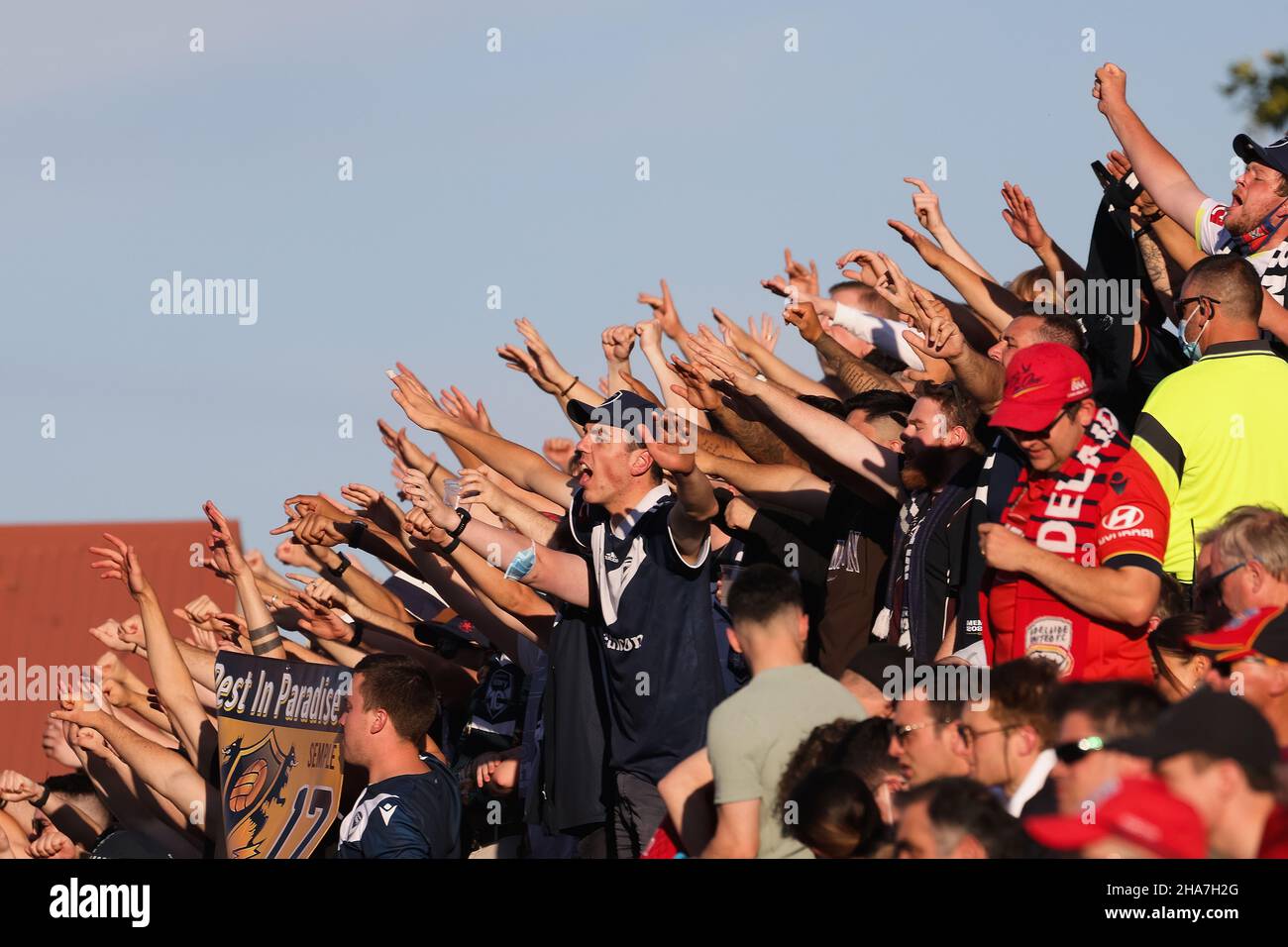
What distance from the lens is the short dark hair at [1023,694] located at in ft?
14.7

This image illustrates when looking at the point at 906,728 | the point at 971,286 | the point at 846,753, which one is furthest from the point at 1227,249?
the point at 846,753

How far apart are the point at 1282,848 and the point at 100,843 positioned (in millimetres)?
6348

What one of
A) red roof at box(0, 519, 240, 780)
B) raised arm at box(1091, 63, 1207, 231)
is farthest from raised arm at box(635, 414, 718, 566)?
red roof at box(0, 519, 240, 780)

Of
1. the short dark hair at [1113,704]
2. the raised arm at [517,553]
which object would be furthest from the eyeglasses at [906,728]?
the raised arm at [517,553]

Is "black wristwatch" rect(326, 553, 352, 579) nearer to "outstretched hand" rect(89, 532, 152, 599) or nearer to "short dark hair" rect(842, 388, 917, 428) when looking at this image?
"outstretched hand" rect(89, 532, 152, 599)

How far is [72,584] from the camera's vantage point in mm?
19562

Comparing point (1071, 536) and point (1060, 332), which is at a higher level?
point (1060, 332)

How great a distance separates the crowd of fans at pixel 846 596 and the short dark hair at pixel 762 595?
12 mm

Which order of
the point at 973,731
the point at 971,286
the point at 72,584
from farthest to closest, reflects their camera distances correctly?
1. the point at 72,584
2. the point at 971,286
3. the point at 973,731

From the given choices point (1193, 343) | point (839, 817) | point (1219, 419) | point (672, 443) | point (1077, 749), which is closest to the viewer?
point (1077, 749)

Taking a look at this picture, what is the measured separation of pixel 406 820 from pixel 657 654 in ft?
3.71

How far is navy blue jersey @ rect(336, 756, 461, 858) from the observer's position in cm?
585

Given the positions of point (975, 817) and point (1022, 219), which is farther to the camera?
point (1022, 219)

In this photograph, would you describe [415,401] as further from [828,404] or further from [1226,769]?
[1226,769]
